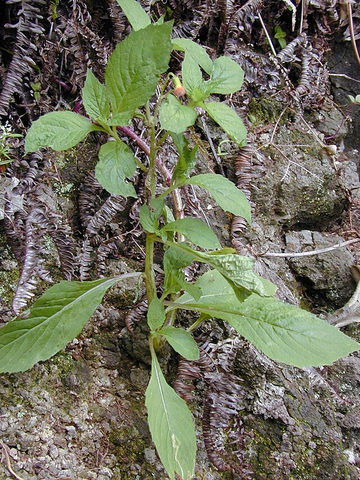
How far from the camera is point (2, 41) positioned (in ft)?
6.23

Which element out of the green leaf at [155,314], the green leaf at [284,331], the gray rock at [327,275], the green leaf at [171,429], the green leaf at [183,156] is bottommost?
the gray rock at [327,275]

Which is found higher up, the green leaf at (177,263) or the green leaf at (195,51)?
the green leaf at (195,51)

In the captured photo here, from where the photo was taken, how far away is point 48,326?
142 cm

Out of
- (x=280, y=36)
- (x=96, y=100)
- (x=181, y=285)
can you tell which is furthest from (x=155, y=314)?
(x=280, y=36)

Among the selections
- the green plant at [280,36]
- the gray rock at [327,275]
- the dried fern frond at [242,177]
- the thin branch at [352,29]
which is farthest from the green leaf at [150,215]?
the thin branch at [352,29]

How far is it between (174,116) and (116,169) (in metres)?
0.25

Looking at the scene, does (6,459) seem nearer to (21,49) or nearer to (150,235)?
(150,235)

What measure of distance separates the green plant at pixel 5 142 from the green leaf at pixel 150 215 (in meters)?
0.71

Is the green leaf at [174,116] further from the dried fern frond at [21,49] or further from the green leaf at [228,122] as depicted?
the dried fern frond at [21,49]

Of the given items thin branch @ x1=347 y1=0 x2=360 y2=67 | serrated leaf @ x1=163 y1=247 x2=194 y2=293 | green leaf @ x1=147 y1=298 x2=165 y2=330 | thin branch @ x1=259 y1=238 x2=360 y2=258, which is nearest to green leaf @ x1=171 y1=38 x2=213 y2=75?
serrated leaf @ x1=163 y1=247 x2=194 y2=293

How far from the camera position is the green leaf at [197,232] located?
137 centimetres

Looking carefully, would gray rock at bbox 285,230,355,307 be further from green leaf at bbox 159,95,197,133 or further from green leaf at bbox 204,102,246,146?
green leaf at bbox 159,95,197,133

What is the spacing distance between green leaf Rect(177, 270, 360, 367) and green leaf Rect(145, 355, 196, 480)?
1.16 ft

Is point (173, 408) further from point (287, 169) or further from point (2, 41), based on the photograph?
point (2, 41)
